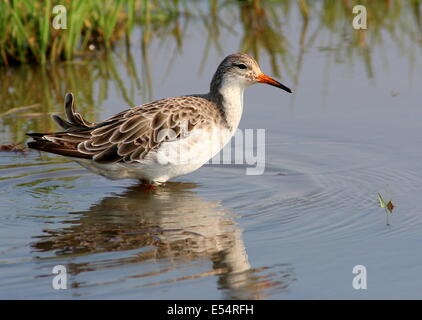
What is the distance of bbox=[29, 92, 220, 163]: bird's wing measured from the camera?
10062 mm

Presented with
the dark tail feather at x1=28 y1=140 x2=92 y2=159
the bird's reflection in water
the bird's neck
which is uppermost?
the bird's neck

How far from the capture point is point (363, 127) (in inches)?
468

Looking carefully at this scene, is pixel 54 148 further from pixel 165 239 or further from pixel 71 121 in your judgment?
pixel 165 239

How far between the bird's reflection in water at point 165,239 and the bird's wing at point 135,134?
547mm

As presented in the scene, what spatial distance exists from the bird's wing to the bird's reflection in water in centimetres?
55

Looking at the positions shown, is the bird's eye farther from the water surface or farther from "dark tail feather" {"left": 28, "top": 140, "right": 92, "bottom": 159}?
"dark tail feather" {"left": 28, "top": 140, "right": 92, "bottom": 159}

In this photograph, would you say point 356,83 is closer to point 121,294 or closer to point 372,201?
point 372,201

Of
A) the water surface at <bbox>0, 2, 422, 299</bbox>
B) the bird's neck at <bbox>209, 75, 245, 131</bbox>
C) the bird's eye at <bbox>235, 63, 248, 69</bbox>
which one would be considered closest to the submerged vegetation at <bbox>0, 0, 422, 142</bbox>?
the water surface at <bbox>0, 2, 422, 299</bbox>

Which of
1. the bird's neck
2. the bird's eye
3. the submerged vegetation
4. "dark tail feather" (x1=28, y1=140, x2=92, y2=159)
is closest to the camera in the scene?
"dark tail feather" (x1=28, y1=140, x2=92, y2=159)

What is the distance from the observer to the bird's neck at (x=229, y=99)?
34.4 feet

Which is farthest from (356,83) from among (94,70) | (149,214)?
(149,214)

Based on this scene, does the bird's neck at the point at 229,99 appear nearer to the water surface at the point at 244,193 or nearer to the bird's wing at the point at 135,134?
the bird's wing at the point at 135,134

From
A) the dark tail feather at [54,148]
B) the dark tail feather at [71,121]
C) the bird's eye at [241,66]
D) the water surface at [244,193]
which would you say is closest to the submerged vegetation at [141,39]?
the water surface at [244,193]

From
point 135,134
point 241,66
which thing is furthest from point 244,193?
point 241,66
